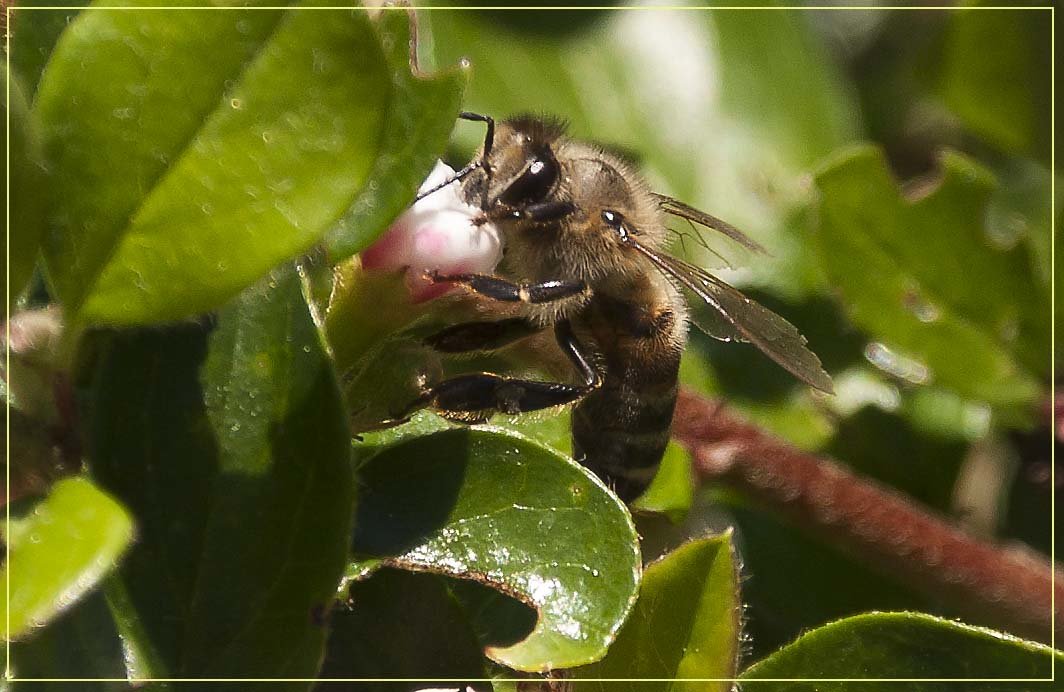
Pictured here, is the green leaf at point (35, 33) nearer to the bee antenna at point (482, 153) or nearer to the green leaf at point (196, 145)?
the green leaf at point (196, 145)

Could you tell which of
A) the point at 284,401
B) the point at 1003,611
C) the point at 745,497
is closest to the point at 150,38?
the point at 284,401

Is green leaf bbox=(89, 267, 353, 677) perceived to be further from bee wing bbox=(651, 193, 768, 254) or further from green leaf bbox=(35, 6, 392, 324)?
bee wing bbox=(651, 193, 768, 254)

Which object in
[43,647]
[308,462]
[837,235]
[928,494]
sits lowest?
[928,494]

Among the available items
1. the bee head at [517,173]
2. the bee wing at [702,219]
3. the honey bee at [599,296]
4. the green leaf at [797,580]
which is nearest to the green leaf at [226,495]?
the honey bee at [599,296]

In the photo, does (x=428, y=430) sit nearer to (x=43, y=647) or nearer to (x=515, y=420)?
(x=515, y=420)

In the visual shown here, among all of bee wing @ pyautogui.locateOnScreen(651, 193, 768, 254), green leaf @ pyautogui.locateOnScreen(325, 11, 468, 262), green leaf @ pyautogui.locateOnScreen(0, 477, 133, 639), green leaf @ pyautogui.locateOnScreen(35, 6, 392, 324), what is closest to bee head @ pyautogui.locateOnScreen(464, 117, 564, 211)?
bee wing @ pyautogui.locateOnScreen(651, 193, 768, 254)

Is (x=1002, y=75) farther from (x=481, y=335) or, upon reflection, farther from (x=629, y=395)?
(x=481, y=335)
